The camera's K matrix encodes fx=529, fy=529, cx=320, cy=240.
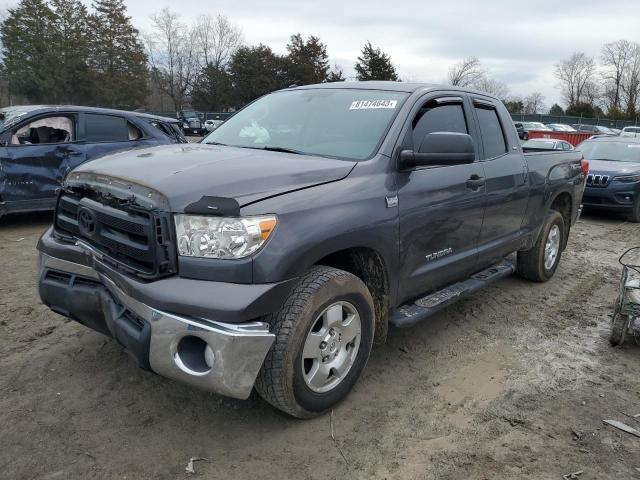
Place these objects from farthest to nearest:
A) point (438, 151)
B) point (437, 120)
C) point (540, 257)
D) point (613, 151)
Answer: point (613, 151), point (540, 257), point (437, 120), point (438, 151)

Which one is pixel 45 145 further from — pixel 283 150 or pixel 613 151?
pixel 613 151

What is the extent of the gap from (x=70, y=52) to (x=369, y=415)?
52614mm

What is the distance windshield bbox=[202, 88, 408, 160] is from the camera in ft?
11.4

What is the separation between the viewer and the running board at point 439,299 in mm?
3457

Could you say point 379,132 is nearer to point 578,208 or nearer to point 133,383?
point 133,383

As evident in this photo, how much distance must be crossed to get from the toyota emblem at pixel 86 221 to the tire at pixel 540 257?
4.34m

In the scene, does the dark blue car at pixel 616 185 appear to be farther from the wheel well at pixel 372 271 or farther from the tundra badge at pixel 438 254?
the wheel well at pixel 372 271

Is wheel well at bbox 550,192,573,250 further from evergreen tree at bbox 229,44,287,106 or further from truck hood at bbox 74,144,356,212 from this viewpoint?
evergreen tree at bbox 229,44,287,106

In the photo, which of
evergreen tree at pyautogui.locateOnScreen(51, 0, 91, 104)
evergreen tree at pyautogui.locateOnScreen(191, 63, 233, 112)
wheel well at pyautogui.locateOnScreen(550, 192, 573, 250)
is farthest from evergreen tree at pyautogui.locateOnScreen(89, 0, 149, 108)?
wheel well at pyautogui.locateOnScreen(550, 192, 573, 250)

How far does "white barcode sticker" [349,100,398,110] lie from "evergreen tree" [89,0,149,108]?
5011 centimetres

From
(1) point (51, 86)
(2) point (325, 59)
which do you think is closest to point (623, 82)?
(2) point (325, 59)

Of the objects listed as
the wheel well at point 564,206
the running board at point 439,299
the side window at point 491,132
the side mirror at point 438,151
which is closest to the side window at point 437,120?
the side mirror at point 438,151

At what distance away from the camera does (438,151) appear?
327cm

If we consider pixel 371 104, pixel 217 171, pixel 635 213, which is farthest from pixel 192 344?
pixel 635 213
